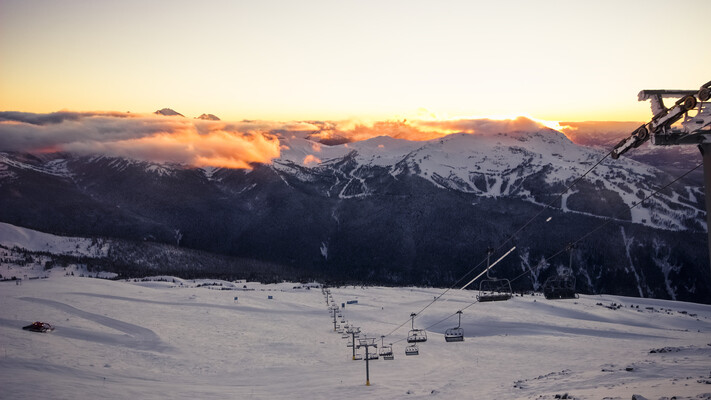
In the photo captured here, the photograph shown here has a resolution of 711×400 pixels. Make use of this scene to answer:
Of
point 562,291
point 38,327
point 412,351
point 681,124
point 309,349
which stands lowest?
point 309,349

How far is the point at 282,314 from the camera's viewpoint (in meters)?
110

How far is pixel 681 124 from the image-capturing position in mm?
17719

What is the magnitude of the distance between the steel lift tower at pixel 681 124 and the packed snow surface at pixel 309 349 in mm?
16337

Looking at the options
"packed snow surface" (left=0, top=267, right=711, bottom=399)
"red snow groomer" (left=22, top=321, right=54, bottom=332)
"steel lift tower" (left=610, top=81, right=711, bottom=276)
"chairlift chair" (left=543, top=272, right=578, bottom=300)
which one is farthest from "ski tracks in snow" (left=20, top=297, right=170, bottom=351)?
"steel lift tower" (left=610, top=81, right=711, bottom=276)

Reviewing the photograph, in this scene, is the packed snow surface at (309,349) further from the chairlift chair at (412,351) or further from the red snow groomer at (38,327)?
the red snow groomer at (38,327)

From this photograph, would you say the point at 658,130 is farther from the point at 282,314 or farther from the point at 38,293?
the point at 38,293

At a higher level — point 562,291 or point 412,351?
point 562,291

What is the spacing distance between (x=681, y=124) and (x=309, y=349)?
67647 millimetres

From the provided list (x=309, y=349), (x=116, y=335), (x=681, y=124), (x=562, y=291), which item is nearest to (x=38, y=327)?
(x=116, y=335)

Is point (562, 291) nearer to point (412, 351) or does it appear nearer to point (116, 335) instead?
point (412, 351)

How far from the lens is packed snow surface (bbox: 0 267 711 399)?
4956 centimetres

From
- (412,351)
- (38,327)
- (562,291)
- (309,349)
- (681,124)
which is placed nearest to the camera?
(681,124)

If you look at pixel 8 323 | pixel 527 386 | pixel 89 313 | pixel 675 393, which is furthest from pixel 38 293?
pixel 675 393

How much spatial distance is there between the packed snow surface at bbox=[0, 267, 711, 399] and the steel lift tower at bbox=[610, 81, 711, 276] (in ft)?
53.6
